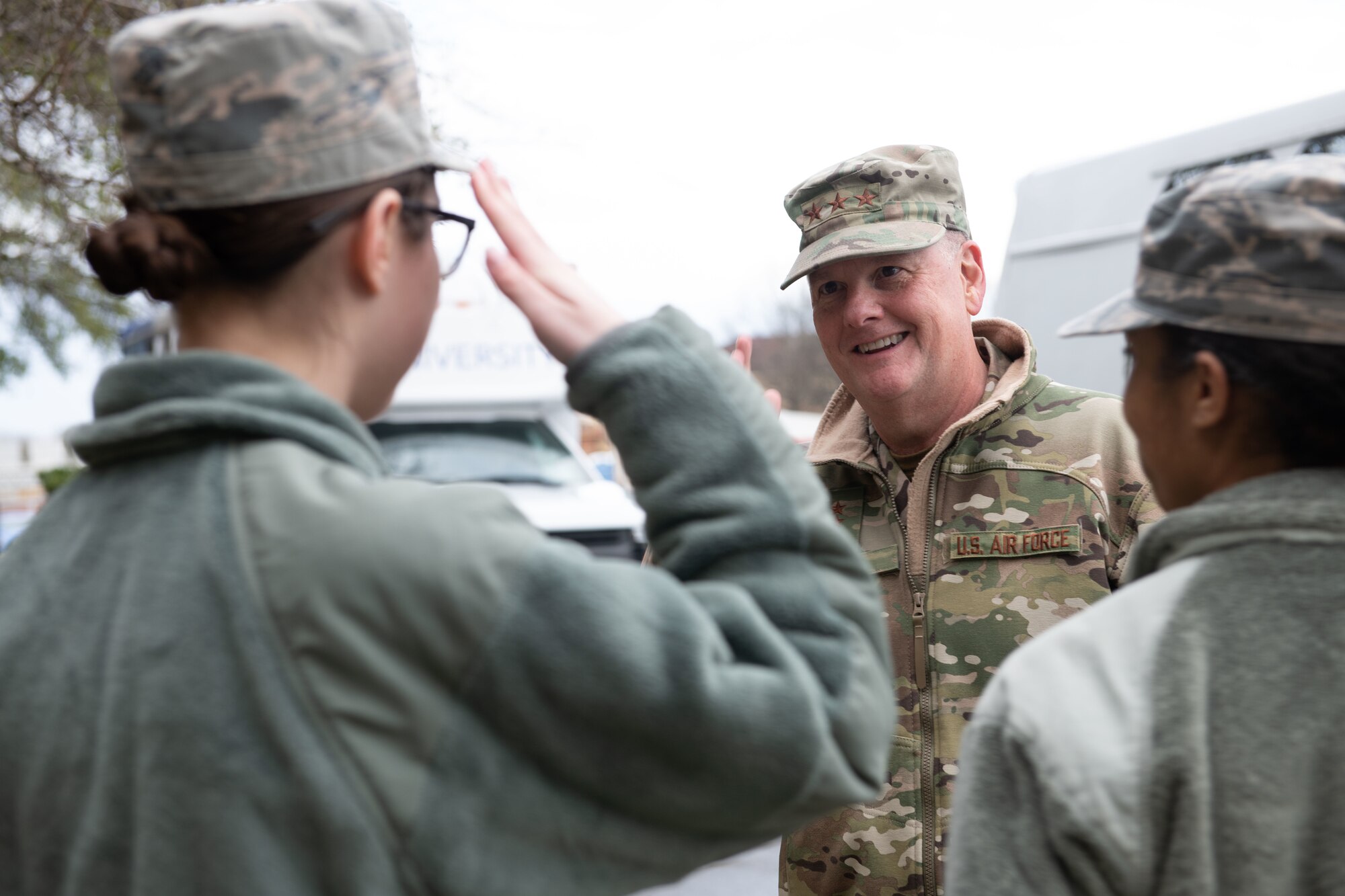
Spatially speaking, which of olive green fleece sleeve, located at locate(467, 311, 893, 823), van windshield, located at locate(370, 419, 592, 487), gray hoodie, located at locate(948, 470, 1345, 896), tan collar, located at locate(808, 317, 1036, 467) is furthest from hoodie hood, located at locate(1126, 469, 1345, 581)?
van windshield, located at locate(370, 419, 592, 487)

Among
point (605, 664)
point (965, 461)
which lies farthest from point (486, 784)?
point (965, 461)

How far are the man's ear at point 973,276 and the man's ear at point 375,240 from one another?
2.07 metres

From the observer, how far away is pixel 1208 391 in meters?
1.34

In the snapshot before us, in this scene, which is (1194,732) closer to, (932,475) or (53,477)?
(932,475)

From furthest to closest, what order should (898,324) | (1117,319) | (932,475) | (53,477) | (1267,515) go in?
(53,477)
(898,324)
(932,475)
(1117,319)
(1267,515)

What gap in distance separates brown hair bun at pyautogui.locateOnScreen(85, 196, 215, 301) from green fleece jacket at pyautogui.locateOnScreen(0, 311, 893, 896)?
0.09m

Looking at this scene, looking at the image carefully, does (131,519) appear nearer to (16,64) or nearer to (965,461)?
(965,461)

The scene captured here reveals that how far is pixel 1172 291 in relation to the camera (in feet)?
4.37

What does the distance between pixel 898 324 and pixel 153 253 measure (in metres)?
2.03

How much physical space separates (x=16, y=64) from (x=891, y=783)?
6.44m

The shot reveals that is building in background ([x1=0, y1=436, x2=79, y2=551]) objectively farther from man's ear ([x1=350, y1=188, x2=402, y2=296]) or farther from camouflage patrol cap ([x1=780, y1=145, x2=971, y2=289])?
man's ear ([x1=350, y1=188, x2=402, y2=296])

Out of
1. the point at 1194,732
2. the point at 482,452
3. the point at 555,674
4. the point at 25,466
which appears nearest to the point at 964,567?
the point at 1194,732

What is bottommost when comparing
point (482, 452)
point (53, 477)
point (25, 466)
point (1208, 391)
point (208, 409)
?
point (25, 466)

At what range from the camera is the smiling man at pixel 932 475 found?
256 centimetres
